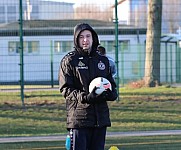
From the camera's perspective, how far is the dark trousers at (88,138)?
5707 mm

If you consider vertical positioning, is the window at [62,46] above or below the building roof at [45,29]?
below

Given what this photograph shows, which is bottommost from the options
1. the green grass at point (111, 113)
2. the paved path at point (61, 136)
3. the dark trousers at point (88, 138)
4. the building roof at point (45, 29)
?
the paved path at point (61, 136)

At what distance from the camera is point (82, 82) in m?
5.66

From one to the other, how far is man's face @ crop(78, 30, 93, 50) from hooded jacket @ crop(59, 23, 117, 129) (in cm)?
3

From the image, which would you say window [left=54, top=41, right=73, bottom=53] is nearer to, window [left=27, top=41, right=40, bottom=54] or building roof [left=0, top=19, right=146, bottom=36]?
building roof [left=0, top=19, right=146, bottom=36]

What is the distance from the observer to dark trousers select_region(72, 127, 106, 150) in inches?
225

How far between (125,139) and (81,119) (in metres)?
5.45

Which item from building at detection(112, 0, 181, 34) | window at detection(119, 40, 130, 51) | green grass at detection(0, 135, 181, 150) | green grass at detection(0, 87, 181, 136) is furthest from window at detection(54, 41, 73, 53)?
green grass at detection(0, 135, 181, 150)

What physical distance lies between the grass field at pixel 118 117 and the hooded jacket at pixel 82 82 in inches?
171

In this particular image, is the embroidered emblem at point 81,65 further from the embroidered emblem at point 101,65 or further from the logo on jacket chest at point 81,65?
the embroidered emblem at point 101,65

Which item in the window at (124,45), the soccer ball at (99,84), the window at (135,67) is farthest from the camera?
the window at (124,45)

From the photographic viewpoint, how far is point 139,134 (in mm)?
11688

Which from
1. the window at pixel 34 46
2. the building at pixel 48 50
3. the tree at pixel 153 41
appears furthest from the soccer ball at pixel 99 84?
the window at pixel 34 46

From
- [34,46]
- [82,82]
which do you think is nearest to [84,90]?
[82,82]
